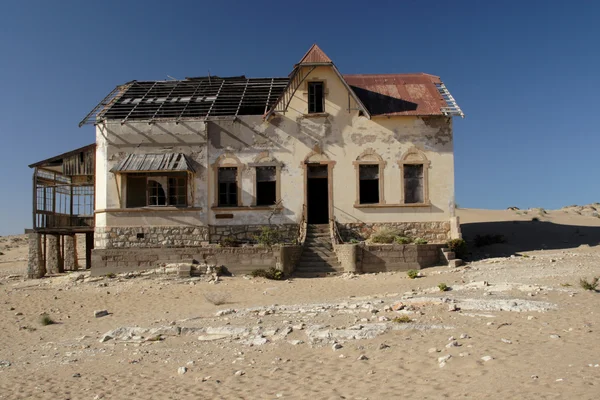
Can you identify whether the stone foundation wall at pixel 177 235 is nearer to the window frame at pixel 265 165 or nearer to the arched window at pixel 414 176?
the window frame at pixel 265 165

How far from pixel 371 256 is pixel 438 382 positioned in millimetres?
12446

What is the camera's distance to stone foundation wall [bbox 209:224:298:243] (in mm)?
22141

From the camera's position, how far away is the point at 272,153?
2236cm

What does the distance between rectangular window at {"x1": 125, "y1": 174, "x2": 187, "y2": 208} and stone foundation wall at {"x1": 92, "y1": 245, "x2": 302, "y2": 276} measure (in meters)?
2.40

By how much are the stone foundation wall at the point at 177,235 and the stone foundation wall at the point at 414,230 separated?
98.7 inches

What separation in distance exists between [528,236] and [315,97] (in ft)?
39.9

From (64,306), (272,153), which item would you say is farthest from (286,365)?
(272,153)

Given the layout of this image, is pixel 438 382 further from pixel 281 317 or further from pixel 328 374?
pixel 281 317

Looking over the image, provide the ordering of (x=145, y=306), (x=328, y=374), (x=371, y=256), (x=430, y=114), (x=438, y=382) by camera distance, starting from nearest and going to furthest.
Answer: (x=438, y=382) < (x=328, y=374) < (x=145, y=306) < (x=371, y=256) < (x=430, y=114)

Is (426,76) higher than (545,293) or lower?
higher

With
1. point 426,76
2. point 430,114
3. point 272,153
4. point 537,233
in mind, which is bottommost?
point 537,233

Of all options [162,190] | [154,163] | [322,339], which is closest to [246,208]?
[162,190]

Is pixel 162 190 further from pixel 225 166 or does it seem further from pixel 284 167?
pixel 284 167

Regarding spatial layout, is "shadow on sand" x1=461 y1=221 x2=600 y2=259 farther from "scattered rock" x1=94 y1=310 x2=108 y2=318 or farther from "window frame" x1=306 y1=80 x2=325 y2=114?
"scattered rock" x1=94 y1=310 x2=108 y2=318
